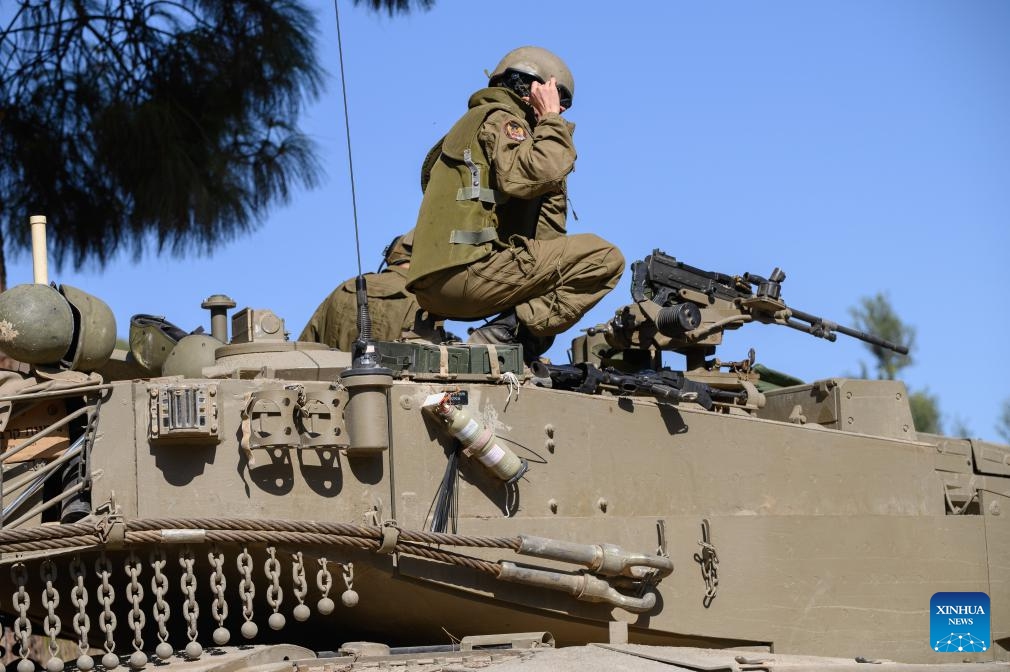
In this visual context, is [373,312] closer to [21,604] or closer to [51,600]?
[51,600]

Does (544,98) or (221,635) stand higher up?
(544,98)

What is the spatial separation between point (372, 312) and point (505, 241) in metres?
1.82

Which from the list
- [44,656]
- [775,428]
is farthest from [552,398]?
[44,656]

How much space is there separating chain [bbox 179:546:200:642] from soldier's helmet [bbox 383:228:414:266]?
4.32 meters

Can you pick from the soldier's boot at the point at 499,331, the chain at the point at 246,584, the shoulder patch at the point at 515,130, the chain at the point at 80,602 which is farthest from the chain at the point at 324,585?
the shoulder patch at the point at 515,130

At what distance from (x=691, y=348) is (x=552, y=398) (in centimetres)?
217

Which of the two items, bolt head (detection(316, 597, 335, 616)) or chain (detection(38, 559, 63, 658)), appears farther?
bolt head (detection(316, 597, 335, 616))

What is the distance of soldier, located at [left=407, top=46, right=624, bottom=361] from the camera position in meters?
9.17

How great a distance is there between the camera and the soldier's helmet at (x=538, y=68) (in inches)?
388

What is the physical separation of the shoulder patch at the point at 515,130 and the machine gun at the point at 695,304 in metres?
1.30

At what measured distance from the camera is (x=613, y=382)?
900cm

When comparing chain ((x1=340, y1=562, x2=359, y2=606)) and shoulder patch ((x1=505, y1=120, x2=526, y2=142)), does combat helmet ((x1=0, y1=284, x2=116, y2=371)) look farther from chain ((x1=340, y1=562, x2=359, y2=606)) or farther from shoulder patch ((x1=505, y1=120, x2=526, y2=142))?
shoulder patch ((x1=505, y1=120, x2=526, y2=142))

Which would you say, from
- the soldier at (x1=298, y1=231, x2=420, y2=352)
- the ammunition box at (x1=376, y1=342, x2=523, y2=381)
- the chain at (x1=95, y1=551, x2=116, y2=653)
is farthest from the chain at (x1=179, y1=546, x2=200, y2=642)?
the soldier at (x1=298, y1=231, x2=420, y2=352)

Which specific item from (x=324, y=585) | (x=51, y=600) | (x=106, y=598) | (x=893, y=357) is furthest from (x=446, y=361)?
(x=893, y=357)
